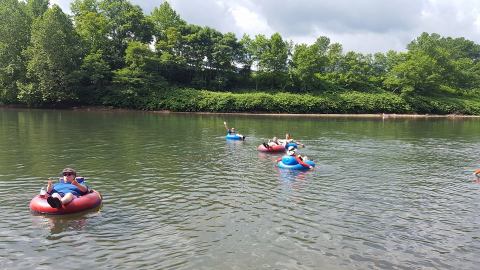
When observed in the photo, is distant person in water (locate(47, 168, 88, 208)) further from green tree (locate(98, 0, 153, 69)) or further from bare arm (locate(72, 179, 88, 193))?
green tree (locate(98, 0, 153, 69))

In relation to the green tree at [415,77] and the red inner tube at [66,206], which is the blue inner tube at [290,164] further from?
the green tree at [415,77]

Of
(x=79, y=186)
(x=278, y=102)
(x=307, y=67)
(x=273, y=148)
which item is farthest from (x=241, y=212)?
(x=307, y=67)

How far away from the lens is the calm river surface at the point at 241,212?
469 inches

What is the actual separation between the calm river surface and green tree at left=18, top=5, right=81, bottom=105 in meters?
49.2

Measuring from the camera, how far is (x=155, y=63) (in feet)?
281

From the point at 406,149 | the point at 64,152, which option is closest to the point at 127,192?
the point at 64,152

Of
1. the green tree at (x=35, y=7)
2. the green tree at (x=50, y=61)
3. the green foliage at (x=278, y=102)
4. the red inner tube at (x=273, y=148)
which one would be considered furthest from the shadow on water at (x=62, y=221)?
the green tree at (x=35, y=7)

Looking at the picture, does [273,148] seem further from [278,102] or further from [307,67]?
[307,67]

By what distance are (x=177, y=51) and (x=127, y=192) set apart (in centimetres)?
7757

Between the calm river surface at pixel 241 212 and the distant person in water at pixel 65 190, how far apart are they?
0.68 meters

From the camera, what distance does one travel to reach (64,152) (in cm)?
2862

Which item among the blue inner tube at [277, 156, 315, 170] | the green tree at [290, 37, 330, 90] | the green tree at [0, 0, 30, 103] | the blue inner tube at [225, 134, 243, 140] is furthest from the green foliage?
the blue inner tube at [277, 156, 315, 170]

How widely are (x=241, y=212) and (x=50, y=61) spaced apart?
227 ft

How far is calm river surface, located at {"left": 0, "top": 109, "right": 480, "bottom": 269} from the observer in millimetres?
11912
